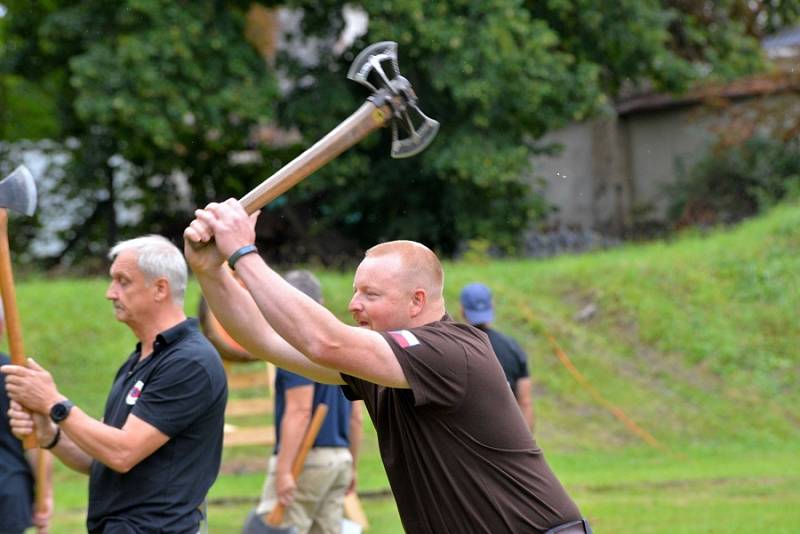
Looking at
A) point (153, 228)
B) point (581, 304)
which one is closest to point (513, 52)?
point (581, 304)

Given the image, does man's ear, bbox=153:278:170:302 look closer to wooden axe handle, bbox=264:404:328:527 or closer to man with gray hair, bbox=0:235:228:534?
man with gray hair, bbox=0:235:228:534

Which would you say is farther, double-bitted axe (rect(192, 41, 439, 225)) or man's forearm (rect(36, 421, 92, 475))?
man's forearm (rect(36, 421, 92, 475))

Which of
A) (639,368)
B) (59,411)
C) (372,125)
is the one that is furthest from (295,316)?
(639,368)

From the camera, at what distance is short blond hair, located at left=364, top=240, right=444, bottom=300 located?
412 cm

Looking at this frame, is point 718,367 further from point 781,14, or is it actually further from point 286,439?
point 781,14

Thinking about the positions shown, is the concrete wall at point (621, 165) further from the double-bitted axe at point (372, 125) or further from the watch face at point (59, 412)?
the double-bitted axe at point (372, 125)

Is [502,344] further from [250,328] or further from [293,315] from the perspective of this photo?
[293,315]

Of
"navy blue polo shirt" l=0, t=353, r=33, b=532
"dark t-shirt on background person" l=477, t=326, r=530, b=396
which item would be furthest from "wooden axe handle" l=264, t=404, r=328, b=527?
"dark t-shirt on background person" l=477, t=326, r=530, b=396

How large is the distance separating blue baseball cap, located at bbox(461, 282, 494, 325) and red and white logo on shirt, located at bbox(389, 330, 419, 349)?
4.71 m

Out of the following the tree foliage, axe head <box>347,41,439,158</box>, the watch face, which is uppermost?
the tree foliage

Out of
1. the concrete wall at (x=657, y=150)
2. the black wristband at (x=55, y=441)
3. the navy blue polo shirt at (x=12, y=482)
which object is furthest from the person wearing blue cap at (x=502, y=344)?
the concrete wall at (x=657, y=150)

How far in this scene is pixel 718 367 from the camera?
17359mm

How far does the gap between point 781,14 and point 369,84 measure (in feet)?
88.5

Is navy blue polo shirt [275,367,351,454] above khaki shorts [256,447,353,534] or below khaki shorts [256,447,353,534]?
above
